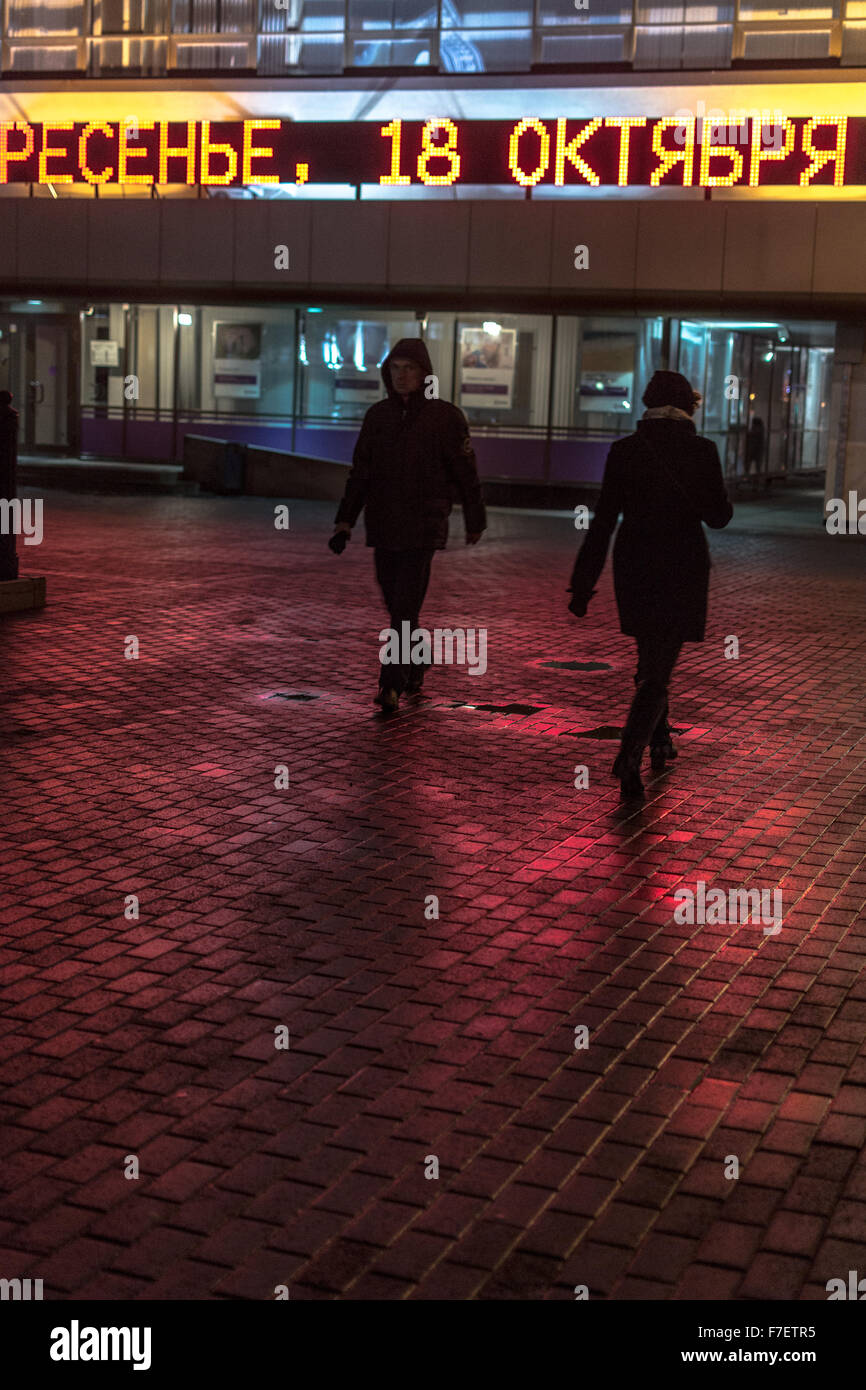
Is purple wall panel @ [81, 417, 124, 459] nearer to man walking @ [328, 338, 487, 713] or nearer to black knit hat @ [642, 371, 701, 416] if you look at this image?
man walking @ [328, 338, 487, 713]

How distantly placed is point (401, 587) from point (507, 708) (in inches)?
37.3

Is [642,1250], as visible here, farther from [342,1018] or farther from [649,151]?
[649,151]

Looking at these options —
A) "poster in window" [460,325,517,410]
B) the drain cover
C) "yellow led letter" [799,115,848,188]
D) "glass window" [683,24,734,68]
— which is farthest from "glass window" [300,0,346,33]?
the drain cover

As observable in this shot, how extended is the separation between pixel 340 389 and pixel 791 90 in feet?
29.4

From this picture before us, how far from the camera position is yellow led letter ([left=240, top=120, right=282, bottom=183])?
2655 centimetres

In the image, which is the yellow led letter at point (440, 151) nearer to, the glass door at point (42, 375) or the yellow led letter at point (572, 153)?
the yellow led letter at point (572, 153)

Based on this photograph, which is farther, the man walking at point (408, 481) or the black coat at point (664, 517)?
the man walking at point (408, 481)

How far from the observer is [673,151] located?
24406 millimetres

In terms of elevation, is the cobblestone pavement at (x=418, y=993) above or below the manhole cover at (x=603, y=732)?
below

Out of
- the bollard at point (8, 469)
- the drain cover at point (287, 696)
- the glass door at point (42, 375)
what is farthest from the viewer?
the glass door at point (42, 375)

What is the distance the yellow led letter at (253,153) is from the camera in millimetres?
26547

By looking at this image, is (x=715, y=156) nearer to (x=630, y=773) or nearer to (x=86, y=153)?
(x=86, y=153)

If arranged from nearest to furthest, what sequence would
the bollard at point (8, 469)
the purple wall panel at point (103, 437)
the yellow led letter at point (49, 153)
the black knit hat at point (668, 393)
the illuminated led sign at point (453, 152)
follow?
the black knit hat at point (668, 393) < the bollard at point (8, 469) < the illuminated led sign at point (453, 152) < the yellow led letter at point (49, 153) < the purple wall panel at point (103, 437)

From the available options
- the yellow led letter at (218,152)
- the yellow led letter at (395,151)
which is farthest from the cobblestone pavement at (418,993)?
the yellow led letter at (218,152)
